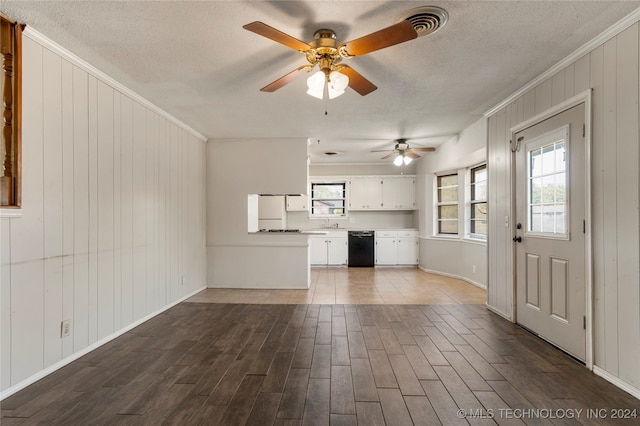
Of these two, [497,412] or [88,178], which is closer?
[497,412]

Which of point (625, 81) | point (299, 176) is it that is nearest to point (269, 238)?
point (299, 176)

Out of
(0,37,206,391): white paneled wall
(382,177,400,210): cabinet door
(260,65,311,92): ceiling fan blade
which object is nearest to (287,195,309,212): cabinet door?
(382,177,400,210): cabinet door

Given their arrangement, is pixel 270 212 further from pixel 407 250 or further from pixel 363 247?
pixel 407 250

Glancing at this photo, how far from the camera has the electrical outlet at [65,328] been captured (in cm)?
252

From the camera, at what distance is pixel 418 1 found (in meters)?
1.98

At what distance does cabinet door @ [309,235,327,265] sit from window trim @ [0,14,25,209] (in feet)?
18.8

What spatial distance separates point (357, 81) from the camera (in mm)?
2520

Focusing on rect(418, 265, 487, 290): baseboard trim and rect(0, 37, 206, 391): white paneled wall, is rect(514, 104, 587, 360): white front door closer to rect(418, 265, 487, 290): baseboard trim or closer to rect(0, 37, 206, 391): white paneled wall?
rect(418, 265, 487, 290): baseboard trim

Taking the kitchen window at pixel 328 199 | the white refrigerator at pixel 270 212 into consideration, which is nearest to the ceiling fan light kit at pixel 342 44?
the white refrigerator at pixel 270 212

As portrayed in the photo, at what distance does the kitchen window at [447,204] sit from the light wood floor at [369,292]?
1.05 m

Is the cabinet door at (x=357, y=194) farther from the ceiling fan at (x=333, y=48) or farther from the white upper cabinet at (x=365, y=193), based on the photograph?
the ceiling fan at (x=333, y=48)

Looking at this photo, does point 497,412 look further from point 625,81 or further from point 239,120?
point 239,120

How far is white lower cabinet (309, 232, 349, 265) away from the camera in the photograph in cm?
750

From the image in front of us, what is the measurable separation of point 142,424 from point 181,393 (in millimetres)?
333
